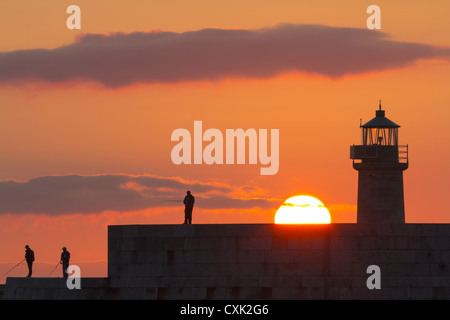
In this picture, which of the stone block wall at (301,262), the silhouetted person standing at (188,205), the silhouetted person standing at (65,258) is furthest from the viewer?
the silhouetted person standing at (65,258)

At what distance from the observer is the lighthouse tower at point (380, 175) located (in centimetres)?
6056

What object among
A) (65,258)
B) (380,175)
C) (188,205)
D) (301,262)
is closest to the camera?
(301,262)

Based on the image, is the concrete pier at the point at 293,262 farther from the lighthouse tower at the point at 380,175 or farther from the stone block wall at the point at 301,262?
the lighthouse tower at the point at 380,175

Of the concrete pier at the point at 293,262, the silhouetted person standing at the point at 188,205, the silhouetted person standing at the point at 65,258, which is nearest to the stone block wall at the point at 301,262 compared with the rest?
the concrete pier at the point at 293,262

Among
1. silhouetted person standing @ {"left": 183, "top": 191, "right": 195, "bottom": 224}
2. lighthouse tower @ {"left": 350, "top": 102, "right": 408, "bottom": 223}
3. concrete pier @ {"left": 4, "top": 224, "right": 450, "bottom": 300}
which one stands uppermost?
lighthouse tower @ {"left": 350, "top": 102, "right": 408, "bottom": 223}

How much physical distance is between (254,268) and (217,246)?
1.39 meters

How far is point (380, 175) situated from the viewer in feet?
201

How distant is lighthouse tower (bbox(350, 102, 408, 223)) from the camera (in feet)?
199

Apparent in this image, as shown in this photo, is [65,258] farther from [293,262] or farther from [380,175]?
[380,175]

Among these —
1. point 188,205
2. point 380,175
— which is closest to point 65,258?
point 188,205

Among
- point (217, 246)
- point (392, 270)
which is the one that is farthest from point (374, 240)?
point (217, 246)

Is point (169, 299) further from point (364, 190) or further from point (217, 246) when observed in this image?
point (364, 190)

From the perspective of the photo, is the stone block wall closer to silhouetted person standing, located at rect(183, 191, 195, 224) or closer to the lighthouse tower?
silhouetted person standing, located at rect(183, 191, 195, 224)

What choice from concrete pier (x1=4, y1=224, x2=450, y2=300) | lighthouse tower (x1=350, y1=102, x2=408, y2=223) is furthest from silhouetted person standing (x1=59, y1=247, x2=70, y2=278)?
lighthouse tower (x1=350, y1=102, x2=408, y2=223)
